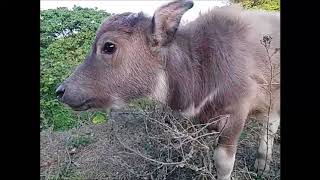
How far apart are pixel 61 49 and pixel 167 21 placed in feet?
2.06

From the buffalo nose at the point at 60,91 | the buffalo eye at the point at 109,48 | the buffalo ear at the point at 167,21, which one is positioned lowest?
the buffalo nose at the point at 60,91

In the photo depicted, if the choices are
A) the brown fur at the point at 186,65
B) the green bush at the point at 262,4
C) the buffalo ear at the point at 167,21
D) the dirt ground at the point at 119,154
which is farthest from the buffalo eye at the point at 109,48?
the green bush at the point at 262,4

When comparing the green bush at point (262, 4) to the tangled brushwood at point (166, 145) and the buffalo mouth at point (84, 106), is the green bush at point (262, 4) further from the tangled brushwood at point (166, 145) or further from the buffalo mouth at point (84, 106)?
the buffalo mouth at point (84, 106)

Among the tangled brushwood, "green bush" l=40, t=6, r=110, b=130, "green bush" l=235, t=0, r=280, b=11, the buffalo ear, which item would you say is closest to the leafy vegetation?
"green bush" l=40, t=6, r=110, b=130

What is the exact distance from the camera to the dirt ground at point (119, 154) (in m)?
2.65

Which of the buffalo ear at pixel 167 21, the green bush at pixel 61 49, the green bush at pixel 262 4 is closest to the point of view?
the buffalo ear at pixel 167 21

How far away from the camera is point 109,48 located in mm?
2584

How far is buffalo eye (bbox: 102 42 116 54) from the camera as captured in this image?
2.58 metres

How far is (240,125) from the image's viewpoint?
2678 mm

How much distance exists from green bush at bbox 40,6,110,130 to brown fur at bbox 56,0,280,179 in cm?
9

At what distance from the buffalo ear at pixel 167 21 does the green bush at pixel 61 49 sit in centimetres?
31

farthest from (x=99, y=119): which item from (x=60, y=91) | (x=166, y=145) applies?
(x=166, y=145)

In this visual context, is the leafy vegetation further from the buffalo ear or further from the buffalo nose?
the buffalo ear
